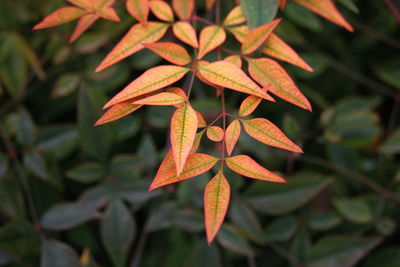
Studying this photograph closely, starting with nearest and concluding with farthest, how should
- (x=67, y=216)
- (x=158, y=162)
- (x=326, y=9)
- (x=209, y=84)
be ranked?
(x=209, y=84) < (x=326, y=9) < (x=67, y=216) < (x=158, y=162)

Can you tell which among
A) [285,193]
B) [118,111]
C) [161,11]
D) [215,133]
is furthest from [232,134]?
[285,193]

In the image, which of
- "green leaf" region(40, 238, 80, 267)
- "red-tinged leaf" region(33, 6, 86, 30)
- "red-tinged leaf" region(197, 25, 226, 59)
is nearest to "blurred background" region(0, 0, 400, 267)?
"green leaf" region(40, 238, 80, 267)

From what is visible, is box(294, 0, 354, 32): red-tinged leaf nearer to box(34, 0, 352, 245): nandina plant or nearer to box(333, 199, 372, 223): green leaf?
box(34, 0, 352, 245): nandina plant

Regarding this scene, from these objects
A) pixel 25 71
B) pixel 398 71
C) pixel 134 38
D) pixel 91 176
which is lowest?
pixel 91 176

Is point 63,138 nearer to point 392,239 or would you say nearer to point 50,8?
point 50,8

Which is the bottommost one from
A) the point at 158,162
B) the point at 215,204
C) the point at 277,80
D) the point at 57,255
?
the point at 57,255

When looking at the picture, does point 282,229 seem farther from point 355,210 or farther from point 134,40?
point 134,40

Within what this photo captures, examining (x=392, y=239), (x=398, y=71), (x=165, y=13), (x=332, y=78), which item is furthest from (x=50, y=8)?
(x=392, y=239)
